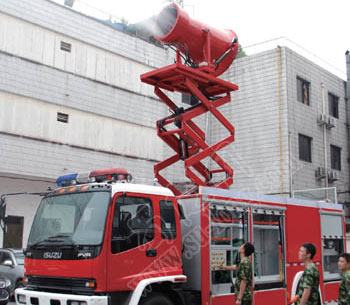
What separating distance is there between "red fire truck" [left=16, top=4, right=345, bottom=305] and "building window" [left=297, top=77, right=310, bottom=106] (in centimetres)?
1559

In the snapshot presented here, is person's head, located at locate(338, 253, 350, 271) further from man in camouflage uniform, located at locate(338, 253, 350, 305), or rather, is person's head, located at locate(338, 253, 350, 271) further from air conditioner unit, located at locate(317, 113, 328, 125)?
air conditioner unit, located at locate(317, 113, 328, 125)

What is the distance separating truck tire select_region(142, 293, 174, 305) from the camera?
745 centimetres

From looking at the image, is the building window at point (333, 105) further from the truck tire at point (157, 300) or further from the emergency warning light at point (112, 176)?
the truck tire at point (157, 300)

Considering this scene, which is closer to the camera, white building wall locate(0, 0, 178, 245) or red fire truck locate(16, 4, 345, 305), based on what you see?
red fire truck locate(16, 4, 345, 305)

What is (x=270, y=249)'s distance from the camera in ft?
33.0

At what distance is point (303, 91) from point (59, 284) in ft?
72.4

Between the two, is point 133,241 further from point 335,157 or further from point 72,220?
point 335,157

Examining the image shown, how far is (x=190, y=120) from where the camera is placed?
10.1 meters

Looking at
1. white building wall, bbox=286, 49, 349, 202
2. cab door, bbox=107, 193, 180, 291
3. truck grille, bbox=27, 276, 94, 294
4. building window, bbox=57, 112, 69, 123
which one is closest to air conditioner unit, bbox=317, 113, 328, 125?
white building wall, bbox=286, 49, 349, 202

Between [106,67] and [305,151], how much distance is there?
11497 millimetres

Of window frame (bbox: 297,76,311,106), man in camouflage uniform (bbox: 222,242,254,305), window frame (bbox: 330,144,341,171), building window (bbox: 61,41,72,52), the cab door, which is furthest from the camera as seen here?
window frame (bbox: 330,144,341,171)

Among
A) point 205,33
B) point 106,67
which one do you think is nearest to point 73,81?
point 106,67

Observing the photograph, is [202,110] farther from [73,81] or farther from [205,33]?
[73,81]

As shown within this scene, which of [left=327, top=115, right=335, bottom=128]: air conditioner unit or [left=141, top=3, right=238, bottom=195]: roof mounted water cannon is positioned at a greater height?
[left=327, top=115, right=335, bottom=128]: air conditioner unit
